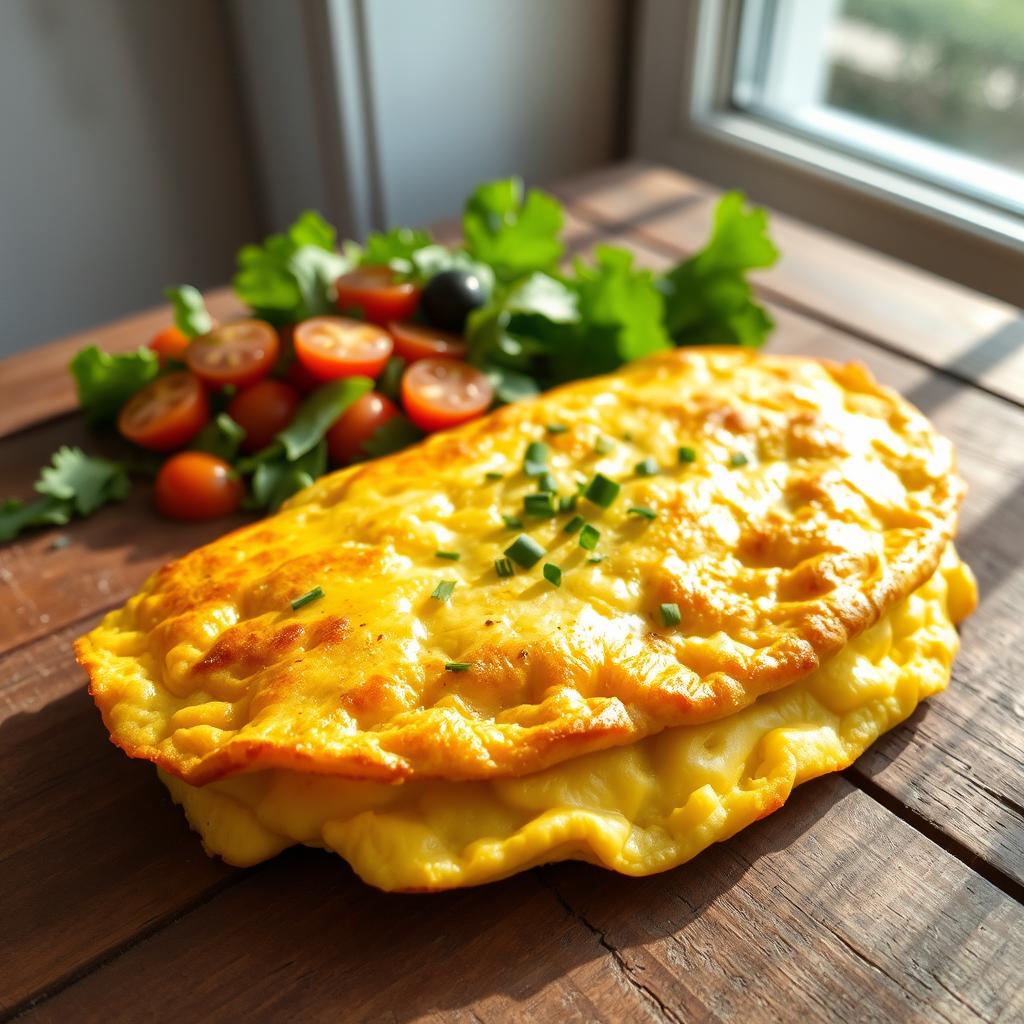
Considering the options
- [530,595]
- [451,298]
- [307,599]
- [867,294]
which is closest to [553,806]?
[530,595]

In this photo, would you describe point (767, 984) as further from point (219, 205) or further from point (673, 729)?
point (219, 205)

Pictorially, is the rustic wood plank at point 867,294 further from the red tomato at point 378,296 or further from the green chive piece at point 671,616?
the green chive piece at point 671,616

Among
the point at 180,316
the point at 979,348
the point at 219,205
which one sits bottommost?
the point at 219,205

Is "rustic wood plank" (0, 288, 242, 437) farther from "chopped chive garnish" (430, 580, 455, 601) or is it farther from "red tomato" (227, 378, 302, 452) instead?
"chopped chive garnish" (430, 580, 455, 601)

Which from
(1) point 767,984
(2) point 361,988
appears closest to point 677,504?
(1) point 767,984

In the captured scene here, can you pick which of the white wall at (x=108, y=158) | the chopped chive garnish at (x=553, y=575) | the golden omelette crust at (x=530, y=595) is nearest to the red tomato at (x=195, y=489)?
the golden omelette crust at (x=530, y=595)

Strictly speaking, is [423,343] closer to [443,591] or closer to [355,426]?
[355,426]
